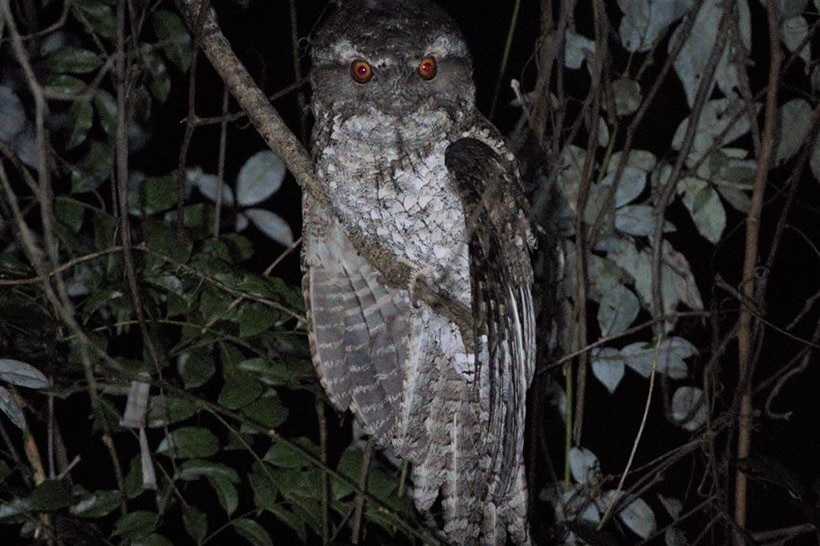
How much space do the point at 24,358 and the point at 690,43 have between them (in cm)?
136

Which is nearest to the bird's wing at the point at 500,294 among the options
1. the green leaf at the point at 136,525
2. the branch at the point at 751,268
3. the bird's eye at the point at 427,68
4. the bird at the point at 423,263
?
the bird at the point at 423,263

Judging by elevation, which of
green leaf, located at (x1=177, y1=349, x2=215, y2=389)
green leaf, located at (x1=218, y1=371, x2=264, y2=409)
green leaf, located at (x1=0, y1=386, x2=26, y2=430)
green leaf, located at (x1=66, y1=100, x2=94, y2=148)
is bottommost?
green leaf, located at (x1=218, y1=371, x2=264, y2=409)

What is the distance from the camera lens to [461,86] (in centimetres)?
181

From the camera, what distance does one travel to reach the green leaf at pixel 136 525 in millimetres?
1482

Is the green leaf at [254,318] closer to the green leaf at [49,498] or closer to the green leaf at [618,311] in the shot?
the green leaf at [49,498]

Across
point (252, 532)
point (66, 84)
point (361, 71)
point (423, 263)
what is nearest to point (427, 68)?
point (361, 71)

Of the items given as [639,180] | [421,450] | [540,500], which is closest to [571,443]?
[540,500]

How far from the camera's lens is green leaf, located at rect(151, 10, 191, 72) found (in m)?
1.77

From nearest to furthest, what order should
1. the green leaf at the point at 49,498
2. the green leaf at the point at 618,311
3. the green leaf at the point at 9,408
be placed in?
1. the green leaf at the point at 9,408
2. the green leaf at the point at 49,498
3. the green leaf at the point at 618,311

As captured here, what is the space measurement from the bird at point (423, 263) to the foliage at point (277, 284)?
0.10 metres

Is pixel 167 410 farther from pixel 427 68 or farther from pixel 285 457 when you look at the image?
pixel 427 68

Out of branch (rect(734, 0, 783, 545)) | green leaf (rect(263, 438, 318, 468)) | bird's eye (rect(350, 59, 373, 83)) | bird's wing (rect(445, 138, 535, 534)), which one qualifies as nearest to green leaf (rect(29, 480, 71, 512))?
green leaf (rect(263, 438, 318, 468))

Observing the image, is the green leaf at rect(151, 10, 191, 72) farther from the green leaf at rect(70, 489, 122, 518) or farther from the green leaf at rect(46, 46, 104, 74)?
the green leaf at rect(70, 489, 122, 518)

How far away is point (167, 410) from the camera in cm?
157
